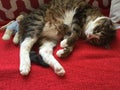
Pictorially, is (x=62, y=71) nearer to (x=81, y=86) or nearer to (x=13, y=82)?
(x=81, y=86)

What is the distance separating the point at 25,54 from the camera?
1297 mm

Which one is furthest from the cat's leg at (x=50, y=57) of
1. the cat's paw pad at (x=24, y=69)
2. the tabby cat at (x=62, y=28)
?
the cat's paw pad at (x=24, y=69)

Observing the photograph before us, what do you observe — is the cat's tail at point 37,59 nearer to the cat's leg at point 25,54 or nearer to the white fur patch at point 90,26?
the cat's leg at point 25,54

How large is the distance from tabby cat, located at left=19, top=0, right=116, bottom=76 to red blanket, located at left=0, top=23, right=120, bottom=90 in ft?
0.22

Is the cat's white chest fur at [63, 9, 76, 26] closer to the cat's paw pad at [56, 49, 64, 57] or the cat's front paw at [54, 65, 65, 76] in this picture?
the cat's paw pad at [56, 49, 64, 57]

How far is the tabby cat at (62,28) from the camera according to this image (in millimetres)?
1375

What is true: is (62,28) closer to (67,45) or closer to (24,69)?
(67,45)

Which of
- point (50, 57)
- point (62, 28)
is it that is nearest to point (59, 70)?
point (50, 57)

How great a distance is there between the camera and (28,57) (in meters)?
1.28

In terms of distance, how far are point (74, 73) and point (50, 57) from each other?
0.64 feet

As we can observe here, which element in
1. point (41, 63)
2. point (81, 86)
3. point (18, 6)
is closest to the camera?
point (81, 86)

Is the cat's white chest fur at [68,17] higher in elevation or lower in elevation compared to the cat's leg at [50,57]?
higher

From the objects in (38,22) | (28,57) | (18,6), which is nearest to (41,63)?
(28,57)

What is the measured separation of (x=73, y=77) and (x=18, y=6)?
0.75 meters
